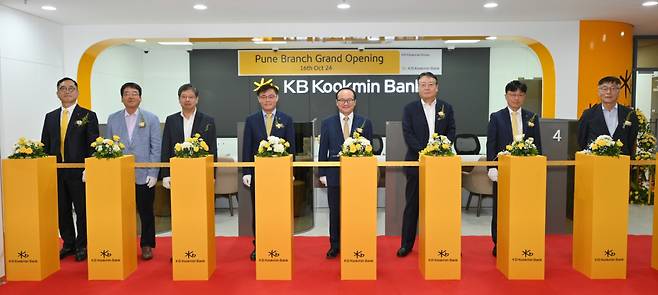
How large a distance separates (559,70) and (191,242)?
6.10m

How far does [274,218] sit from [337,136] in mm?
1090

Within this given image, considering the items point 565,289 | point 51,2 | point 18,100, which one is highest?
point 51,2

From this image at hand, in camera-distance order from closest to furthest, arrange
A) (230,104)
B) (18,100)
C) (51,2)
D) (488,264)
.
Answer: (488,264) < (51,2) < (18,100) < (230,104)

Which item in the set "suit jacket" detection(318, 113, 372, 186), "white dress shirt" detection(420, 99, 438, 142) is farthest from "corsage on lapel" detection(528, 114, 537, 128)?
"suit jacket" detection(318, 113, 372, 186)

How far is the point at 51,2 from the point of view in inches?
253

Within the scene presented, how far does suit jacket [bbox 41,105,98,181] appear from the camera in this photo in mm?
Answer: 4734

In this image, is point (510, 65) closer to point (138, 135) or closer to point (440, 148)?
point (440, 148)

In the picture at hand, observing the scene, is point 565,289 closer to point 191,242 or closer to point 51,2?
point 191,242

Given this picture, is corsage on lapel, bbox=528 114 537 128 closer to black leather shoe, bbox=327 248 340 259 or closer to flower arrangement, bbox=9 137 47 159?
black leather shoe, bbox=327 248 340 259

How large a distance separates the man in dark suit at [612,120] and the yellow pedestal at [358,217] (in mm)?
2544

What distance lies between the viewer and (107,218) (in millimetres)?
4227

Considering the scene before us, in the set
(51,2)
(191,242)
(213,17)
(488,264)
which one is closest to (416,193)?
(488,264)

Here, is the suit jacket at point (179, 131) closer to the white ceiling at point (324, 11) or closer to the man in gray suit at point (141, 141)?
the man in gray suit at point (141, 141)

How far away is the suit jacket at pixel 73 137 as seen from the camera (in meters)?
4.73
